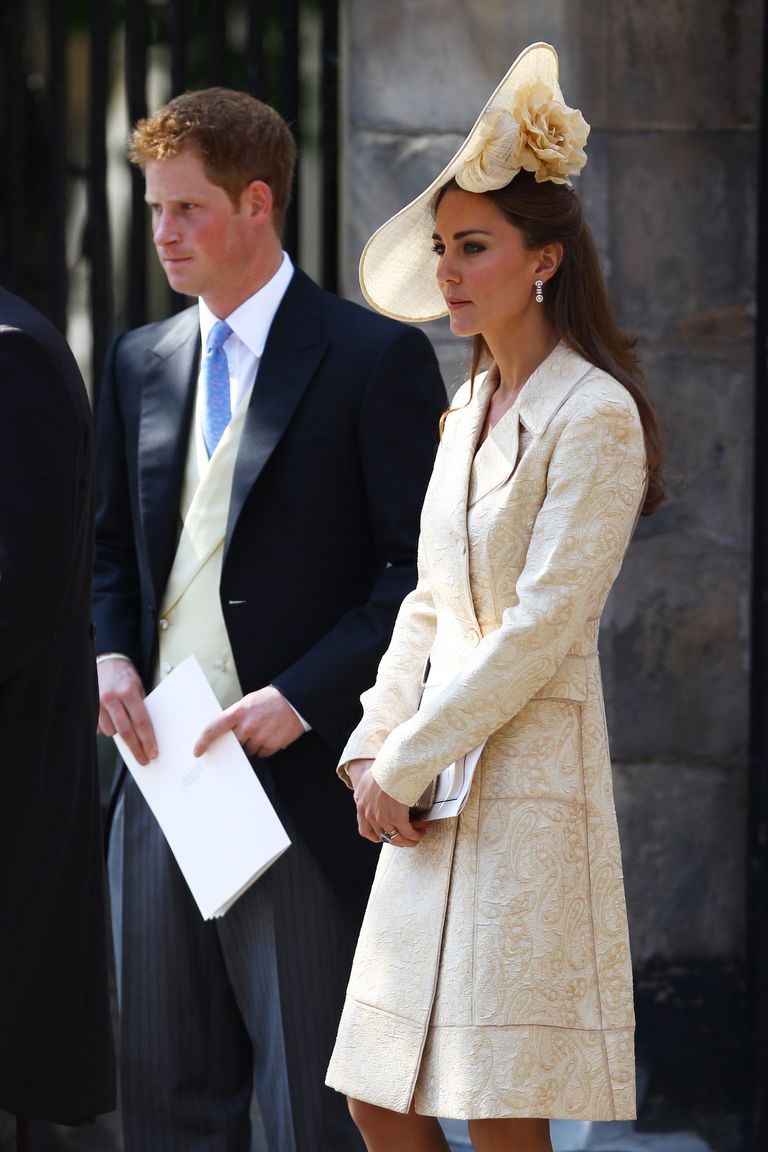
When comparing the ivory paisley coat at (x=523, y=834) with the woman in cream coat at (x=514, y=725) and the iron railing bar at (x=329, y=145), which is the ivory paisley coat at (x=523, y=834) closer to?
the woman in cream coat at (x=514, y=725)

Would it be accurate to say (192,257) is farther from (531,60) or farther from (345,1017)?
(345,1017)

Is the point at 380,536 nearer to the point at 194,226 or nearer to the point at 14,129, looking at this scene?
the point at 194,226

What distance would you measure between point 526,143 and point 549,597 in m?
0.71

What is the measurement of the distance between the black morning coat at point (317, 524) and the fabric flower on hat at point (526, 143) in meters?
0.68

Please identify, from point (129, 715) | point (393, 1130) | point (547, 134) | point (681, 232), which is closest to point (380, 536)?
point (129, 715)

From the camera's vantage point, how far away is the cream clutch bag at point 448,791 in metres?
2.64

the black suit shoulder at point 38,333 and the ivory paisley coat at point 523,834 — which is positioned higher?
the black suit shoulder at point 38,333

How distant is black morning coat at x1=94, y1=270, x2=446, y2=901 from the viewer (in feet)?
10.9

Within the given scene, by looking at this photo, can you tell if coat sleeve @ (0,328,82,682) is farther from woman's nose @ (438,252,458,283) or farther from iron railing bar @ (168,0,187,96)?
iron railing bar @ (168,0,187,96)

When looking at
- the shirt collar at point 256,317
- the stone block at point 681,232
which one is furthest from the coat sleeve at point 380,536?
the stone block at point 681,232

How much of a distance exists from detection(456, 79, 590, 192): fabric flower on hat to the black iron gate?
1.73 metres

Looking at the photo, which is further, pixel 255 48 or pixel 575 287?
pixel 255 48

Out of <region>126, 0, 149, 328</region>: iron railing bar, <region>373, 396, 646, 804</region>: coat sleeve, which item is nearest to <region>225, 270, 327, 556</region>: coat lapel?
<region>373, 396, 646, 804</region>: coat sleeve

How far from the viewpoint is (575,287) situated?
280cm
